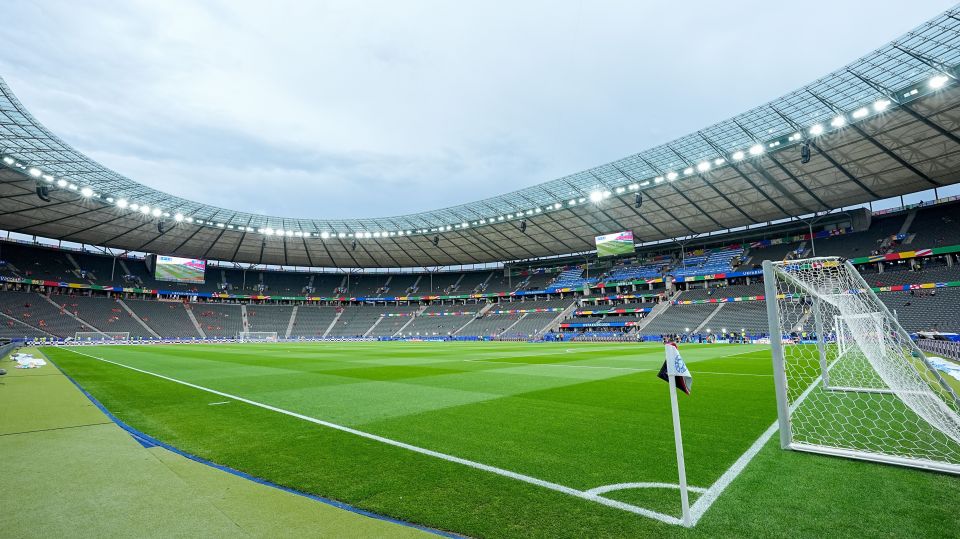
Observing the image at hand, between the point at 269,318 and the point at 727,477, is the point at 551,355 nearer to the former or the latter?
the point at 727,477

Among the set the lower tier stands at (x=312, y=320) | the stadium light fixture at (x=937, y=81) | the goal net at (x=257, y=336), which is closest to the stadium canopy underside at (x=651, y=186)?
the stadium light fixture at (x=937, y=81)

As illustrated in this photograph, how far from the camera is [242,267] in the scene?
75938mm

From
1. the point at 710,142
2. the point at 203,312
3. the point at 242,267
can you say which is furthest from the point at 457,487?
the point at 242,267

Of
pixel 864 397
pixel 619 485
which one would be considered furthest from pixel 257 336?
pixel 619 485

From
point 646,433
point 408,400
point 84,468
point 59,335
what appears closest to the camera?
point 84,468

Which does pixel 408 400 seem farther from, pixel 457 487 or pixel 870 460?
pixel 870 460

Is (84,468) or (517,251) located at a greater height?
(517,251)

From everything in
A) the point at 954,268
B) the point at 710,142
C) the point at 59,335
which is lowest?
the point at 59,335

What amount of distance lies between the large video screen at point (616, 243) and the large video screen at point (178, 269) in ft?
185

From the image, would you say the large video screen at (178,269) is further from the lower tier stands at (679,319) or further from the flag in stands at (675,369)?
the flag in stands at (675,369)

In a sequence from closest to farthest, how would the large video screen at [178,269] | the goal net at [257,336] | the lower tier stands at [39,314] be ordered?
the lower tier stands at [39,314] → the large video screen at [178,269] → the goal net at [257,336]

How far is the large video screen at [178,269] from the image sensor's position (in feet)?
189

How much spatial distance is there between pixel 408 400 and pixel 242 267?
3070 inches

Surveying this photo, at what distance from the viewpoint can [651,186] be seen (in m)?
40.2
